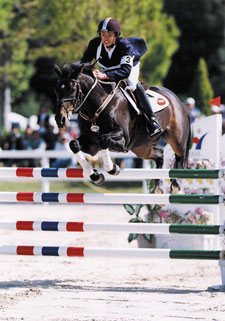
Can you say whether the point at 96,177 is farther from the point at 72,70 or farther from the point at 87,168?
the point at 72,70

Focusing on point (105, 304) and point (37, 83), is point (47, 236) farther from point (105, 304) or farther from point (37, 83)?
point (37, 83)

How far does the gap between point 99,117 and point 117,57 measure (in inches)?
23.2

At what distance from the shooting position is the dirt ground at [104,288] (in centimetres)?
509

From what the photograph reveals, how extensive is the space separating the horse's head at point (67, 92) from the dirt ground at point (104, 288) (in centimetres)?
145

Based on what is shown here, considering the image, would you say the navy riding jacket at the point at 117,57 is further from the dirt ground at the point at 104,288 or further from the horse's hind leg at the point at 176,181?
the dirt ground at the point at 104,288

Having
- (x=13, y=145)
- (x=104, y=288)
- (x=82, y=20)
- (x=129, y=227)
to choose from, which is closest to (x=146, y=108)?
(x=129, y=227)

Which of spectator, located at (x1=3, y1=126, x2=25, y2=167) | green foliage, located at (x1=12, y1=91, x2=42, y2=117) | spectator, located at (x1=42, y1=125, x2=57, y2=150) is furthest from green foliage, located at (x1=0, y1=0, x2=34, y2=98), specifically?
spectator, located at (x1=42, y1=125, x2=57, y2=150)

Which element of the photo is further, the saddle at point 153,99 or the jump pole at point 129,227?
the saddle at point 153,99

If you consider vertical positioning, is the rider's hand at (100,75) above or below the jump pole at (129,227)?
above

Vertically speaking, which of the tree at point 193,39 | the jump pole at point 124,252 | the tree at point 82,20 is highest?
the tree at point 193,39

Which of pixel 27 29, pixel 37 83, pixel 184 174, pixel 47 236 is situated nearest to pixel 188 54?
pixel 37 83

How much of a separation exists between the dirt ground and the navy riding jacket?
1.91 m

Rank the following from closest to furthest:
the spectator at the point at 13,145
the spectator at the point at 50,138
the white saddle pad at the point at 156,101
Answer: the white saddle pad at the point at 156,101, the spectator at the point at 50,138, the spectator at the point at 13,145

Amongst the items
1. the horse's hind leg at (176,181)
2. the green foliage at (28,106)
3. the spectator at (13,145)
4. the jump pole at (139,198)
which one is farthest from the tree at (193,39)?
the jump pole at (139,198)
